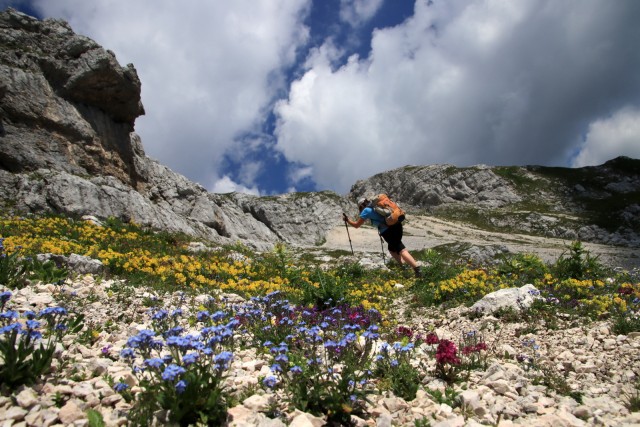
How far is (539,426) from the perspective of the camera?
3.90 m

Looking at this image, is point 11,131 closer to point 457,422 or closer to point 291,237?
point 457,422

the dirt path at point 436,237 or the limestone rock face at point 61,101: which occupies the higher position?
the limestone rock face at point 61,101

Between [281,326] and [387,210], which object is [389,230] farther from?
[281,326]

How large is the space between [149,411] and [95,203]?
22564mm

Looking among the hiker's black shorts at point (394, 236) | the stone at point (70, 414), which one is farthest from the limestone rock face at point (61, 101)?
the stone at point (70, 414)

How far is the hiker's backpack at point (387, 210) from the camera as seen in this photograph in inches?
492

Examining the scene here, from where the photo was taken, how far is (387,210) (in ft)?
41.6

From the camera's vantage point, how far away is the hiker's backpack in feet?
41.0

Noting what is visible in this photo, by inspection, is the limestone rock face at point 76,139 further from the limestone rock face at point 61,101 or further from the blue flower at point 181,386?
the blue flower at point 181,386

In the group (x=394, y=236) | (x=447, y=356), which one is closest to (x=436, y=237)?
(x=394, y=236)

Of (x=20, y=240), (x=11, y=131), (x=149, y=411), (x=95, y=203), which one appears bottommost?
(x=149, y=411)

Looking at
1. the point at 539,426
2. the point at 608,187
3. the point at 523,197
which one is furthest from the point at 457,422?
the point at 608,187

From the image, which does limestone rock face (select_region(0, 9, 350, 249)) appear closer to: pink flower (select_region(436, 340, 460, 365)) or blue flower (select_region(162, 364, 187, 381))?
blue flower (select_region(162, 364, 187, 381))

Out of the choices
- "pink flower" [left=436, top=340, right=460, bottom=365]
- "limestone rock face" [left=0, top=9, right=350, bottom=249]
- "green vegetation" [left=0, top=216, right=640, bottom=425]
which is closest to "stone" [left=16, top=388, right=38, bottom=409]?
"green vegetation" [left=0, top=216, right=640, bottom=425]
